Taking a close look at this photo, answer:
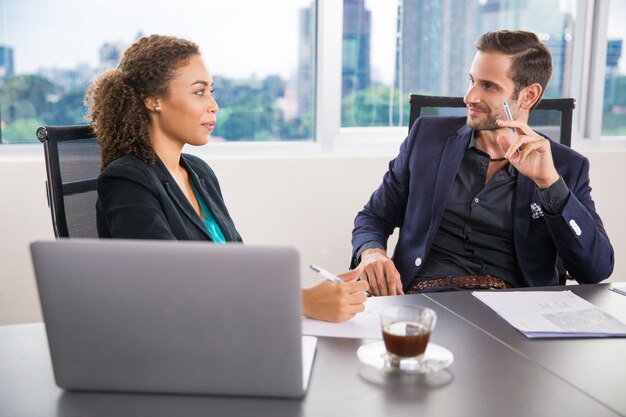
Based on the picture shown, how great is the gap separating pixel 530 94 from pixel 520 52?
5.4 inches

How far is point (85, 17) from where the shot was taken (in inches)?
120

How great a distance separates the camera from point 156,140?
1.77 metres

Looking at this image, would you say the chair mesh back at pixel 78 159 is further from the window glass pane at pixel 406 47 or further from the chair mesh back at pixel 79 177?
the window glass pane at pixel 406 47

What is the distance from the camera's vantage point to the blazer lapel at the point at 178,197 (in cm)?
164

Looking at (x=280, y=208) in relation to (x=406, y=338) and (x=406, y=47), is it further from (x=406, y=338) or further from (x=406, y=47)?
(x=406, y=338)

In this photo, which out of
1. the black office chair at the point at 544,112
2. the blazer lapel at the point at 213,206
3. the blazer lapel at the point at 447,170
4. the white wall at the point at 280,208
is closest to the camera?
the blazer lapel at the point at 213,206

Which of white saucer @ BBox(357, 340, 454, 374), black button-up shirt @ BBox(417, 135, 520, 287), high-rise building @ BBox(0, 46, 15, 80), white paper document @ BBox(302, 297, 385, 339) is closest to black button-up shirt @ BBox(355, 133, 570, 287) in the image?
black button-up shirt @ BBox(417, 135, 520, 287)

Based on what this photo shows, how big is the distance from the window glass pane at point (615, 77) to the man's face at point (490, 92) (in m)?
1.90

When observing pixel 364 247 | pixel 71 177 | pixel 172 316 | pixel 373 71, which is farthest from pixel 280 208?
pixel 172 316

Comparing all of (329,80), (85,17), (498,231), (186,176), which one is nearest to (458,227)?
(498,231)

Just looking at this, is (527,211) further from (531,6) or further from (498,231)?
(531,6)

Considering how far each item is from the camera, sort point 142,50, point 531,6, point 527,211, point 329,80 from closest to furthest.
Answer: point 142,50, point 527,211, point 329,80, point 531,6

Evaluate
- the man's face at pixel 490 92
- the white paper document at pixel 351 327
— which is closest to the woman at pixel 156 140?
the white paper document at pixel 351 327

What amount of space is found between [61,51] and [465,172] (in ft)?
6.17
